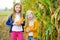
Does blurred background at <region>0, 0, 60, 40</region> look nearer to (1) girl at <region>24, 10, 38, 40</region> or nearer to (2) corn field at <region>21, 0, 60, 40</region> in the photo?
(2) corn field at <region>21, 0, 60, 40</region>

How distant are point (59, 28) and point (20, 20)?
0.47m

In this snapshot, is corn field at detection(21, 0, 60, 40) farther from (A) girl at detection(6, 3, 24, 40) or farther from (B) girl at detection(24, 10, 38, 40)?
(A) girl at detection(6, 3, 24, 40)

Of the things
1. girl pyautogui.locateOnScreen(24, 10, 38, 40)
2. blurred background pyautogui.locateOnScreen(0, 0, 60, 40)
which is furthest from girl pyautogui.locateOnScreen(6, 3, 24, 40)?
blurred background pyautogui.locateOnScreen(0, 0, 60, 40)

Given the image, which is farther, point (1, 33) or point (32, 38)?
point (1, 33)

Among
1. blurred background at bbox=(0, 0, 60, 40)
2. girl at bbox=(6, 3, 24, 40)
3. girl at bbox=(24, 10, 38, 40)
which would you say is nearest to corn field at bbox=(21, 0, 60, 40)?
blurred background at bbox=(0, 0, 60, 40)

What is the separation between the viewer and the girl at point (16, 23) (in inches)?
114

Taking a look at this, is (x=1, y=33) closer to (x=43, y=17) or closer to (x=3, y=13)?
(x=3, y=13)

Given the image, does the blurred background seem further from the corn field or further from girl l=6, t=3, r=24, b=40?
girl l=6, t=3, r=24, b=40

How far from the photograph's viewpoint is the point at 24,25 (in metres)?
2.89

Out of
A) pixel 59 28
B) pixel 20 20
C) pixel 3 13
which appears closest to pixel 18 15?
pixel 20 20

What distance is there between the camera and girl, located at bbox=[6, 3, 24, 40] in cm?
290

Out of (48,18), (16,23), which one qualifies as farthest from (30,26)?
(48,18)

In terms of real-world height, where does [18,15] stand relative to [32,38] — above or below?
above

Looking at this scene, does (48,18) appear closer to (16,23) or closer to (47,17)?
(47,17)
